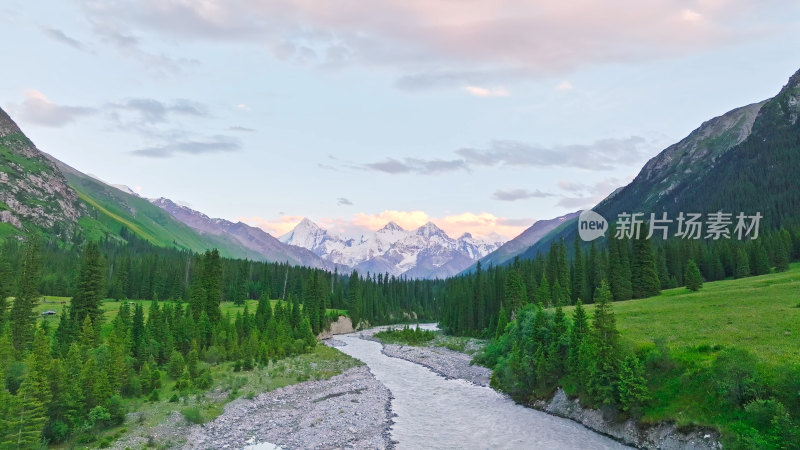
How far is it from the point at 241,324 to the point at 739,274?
363 feet

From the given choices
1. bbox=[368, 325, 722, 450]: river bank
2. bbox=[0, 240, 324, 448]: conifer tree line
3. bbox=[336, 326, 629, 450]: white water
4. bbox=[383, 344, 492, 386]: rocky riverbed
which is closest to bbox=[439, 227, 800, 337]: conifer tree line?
bbox=[383, 344, 492, 386]: rocky riverbed

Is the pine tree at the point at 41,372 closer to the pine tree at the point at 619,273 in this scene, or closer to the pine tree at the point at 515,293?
the pine tree at the point at 515,293

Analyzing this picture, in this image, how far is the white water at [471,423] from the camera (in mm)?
34219

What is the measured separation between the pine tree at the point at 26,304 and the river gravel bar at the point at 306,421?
36.5m

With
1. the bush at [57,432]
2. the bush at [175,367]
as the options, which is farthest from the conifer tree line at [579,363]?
the bush at [175,367]

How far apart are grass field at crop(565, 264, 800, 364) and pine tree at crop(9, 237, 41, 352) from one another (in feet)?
247

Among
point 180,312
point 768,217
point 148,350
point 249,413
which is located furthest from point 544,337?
point 768,217

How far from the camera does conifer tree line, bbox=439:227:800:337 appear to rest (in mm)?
94125

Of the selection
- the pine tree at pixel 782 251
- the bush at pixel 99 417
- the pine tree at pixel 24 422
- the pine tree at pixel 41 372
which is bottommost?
the bush at pixel 99 417

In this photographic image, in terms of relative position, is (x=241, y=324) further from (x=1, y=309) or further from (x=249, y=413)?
(x=249, y=413)

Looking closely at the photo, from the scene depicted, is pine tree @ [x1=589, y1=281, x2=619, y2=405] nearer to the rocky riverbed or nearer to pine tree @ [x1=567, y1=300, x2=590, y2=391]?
pine tree @ [x1=567, y1=300, x2=590, y2=391]

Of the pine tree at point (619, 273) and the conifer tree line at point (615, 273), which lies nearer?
the pine tree at point (619, 273)

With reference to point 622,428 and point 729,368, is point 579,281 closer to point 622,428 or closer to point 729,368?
point 622,428

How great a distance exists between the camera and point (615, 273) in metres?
96.3
